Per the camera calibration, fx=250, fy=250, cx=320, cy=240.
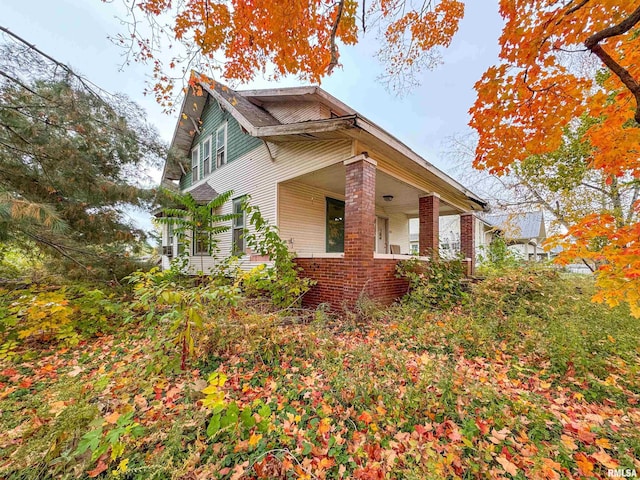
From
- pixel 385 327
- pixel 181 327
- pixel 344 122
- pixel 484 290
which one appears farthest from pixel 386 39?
pixel 181 327

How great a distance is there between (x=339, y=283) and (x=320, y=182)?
371cm

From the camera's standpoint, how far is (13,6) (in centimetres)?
442

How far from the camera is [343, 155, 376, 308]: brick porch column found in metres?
5.44

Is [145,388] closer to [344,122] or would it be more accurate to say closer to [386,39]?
[344,122]

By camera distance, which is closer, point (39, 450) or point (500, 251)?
point (39, 450)

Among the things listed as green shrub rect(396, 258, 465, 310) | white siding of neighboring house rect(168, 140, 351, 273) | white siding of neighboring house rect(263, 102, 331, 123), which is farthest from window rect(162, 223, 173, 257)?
green shrub rect(396, 258, 465, 310)

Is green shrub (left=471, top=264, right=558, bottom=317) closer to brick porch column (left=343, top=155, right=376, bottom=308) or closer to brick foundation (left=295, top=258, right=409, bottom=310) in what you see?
brick foundation (left=295, top=258, right=409, bottom=310)

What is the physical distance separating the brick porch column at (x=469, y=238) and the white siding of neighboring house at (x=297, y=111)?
22.1ft

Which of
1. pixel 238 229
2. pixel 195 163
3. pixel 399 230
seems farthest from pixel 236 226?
pixel 399 230

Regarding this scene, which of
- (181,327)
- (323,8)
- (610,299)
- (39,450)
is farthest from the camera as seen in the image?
(323,8)

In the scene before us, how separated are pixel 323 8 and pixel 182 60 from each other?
130 inches

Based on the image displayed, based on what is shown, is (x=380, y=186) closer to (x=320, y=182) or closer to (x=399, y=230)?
(x=320, y=182)

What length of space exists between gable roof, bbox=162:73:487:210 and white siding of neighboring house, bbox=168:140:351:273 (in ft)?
0.94

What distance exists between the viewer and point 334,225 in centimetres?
932
